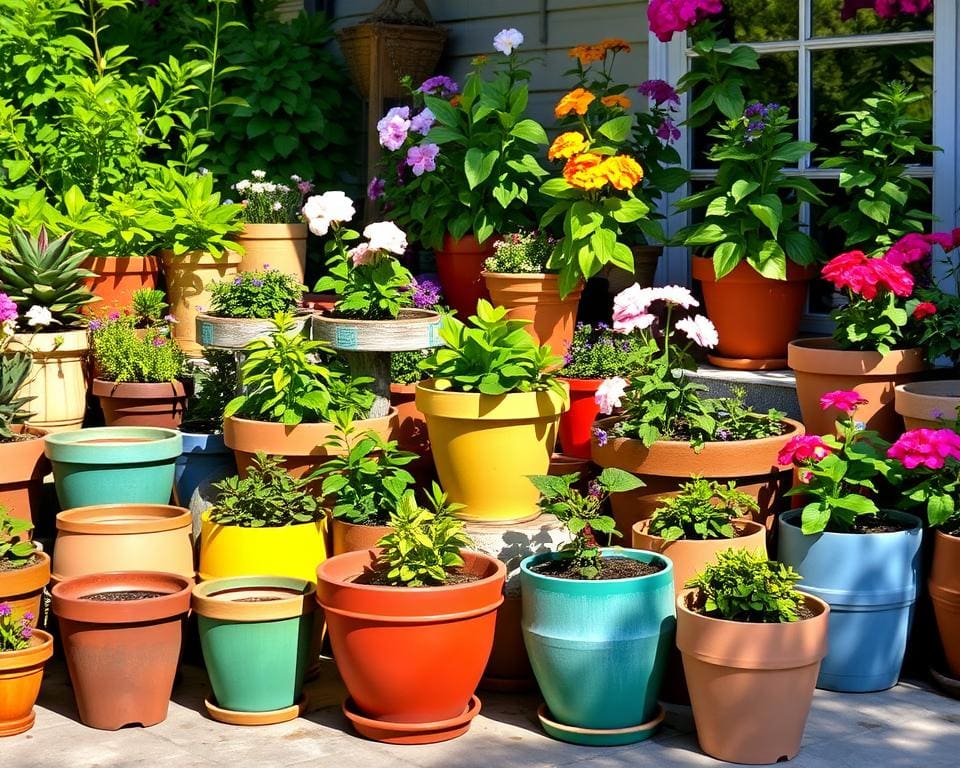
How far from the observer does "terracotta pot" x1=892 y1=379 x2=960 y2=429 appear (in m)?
4.57

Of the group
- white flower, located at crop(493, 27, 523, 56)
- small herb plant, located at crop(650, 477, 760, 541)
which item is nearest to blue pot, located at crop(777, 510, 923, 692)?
small herb plant, located at crop(650, 477, 760, 541)

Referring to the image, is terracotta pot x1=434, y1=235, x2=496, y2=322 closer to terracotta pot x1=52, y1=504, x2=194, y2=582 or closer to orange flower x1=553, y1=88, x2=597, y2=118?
orange flower x1=553, y1=88, x2=597, y2=118

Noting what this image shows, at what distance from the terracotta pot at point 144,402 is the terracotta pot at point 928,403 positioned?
254cm

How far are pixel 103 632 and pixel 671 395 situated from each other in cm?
179

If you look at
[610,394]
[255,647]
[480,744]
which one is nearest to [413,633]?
[480,744]

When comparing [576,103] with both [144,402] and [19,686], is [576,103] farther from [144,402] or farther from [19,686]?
[19,686]

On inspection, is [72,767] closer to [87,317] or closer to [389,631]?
[389,631]

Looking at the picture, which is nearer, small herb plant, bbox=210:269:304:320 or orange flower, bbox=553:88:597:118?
small herb plant, bbox=210:269:304:320

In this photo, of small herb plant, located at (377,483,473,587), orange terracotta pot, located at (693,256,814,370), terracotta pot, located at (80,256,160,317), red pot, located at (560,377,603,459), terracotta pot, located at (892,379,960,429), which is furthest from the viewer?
terracotta pot, located at (80,256,160,317)

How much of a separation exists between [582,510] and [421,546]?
47 centimetres

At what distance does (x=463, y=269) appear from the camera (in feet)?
20.2

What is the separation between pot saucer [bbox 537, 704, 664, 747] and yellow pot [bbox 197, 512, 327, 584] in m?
0.88

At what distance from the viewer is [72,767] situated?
390 centimetres

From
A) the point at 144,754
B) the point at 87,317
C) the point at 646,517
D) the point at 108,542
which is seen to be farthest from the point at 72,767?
the point at 87,317
